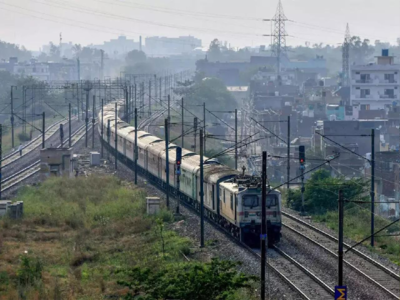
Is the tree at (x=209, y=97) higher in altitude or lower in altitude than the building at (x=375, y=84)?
lower

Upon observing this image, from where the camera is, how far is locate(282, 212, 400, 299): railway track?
2495cm

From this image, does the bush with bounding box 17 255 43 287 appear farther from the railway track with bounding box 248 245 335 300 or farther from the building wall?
the building wall

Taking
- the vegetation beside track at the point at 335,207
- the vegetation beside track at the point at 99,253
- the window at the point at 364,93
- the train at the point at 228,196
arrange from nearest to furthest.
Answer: the vegetation beside track at the point at 99,253 → the train at the point at 228,196 → the vegetation beside track at the point at 335,207 → the window at the point at 364,93

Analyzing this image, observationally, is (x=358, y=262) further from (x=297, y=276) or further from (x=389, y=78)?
(x=389, y=78)

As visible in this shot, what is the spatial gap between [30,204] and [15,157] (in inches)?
1161

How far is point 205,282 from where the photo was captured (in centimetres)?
2095

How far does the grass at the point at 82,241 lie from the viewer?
2619cm

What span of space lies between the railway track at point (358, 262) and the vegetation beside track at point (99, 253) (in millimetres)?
3806

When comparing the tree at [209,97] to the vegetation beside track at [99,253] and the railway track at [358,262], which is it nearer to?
the vegetation beside track at [99,253]

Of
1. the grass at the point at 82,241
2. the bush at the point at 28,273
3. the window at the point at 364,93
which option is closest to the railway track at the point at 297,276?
the grass at the point at 82,241

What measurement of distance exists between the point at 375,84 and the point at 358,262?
81804 mm

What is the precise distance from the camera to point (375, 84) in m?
107

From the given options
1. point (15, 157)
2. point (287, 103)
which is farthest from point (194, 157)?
point (287, 103)

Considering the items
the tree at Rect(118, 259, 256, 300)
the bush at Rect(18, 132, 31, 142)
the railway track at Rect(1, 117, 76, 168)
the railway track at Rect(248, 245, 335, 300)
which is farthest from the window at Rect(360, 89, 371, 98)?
the tree at Rect(118, 259, 256, 300)
